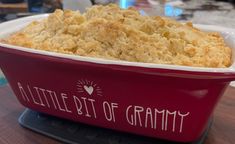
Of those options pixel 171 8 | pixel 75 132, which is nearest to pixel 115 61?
pixel 75 132

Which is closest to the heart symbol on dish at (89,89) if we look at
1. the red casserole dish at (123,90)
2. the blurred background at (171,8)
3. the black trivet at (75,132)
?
the red casserole dish at (123,90)

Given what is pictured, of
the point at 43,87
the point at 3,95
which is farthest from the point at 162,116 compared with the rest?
the point at 3,95

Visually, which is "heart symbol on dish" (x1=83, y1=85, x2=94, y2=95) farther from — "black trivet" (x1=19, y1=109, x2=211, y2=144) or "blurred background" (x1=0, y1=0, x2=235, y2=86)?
"blurred background" (x1=0, y1=0, x2=235, y2=86)

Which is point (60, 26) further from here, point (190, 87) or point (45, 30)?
point (190, 87)

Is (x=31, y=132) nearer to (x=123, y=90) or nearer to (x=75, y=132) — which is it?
(x=75, y=132)

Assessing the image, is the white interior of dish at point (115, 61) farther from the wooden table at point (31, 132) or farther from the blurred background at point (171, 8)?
the blurred background at point (171, 8)

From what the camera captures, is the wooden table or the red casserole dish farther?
the wooden table

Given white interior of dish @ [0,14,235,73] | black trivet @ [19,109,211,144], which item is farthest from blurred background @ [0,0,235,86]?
black trivet @ [19,109,211,144]
